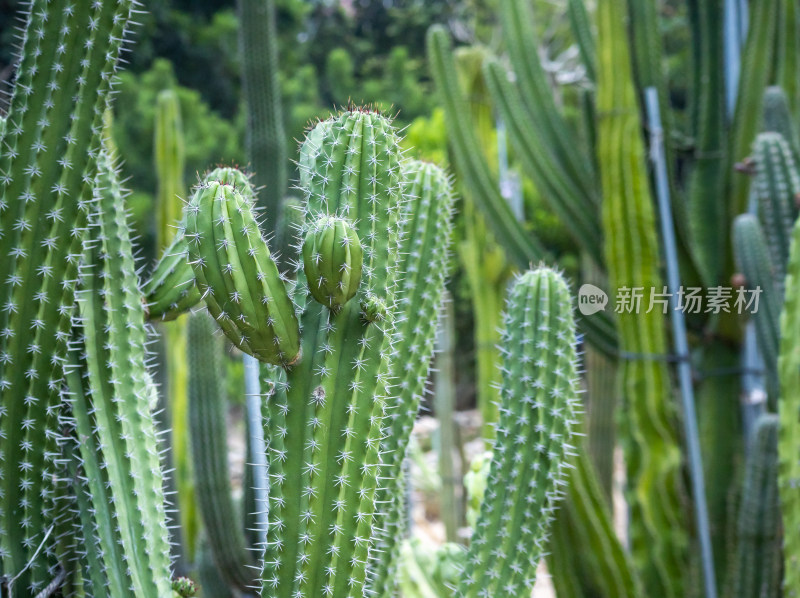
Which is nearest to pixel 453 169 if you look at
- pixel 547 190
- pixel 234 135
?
pixel 547 190

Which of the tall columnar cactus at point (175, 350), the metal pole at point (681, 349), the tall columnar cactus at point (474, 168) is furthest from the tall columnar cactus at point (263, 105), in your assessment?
the metal pole at point (681, 349)

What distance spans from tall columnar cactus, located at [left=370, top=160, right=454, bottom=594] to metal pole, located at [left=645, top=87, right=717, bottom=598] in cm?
139

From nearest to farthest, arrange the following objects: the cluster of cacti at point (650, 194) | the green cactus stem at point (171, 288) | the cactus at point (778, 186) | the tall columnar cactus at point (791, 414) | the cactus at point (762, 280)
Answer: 1. the green cactus stem at point (171, 288)
2. the tall columnar cactus at point (791, 414)
3. the cactus at point (778, 186)
4. the cactus at point (762, 280)
5. the cluster of cacti at point (650, 194)

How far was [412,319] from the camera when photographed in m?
1.43

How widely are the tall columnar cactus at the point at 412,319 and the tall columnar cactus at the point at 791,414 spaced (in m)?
0.97

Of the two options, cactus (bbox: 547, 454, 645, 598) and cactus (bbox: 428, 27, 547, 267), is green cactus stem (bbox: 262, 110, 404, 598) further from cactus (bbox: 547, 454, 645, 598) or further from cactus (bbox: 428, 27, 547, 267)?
cactus (bbox: 428, 27, 547, 267)

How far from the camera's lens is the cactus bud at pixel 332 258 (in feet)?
3.15

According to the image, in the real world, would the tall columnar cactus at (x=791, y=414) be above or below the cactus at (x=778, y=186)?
below

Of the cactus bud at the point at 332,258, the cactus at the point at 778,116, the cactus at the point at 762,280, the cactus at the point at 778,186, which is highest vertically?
the cactus at the point at 778,116

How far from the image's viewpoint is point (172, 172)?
13.1 feet

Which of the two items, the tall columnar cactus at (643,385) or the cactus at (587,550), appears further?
the tall columnar cactus at (643,385)

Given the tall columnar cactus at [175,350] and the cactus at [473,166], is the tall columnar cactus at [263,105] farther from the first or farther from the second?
the cactus at [473,166]

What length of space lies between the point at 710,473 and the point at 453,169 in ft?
7.27

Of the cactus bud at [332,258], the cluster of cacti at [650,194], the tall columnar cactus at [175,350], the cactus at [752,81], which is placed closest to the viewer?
the cactus bud at [332,258]
